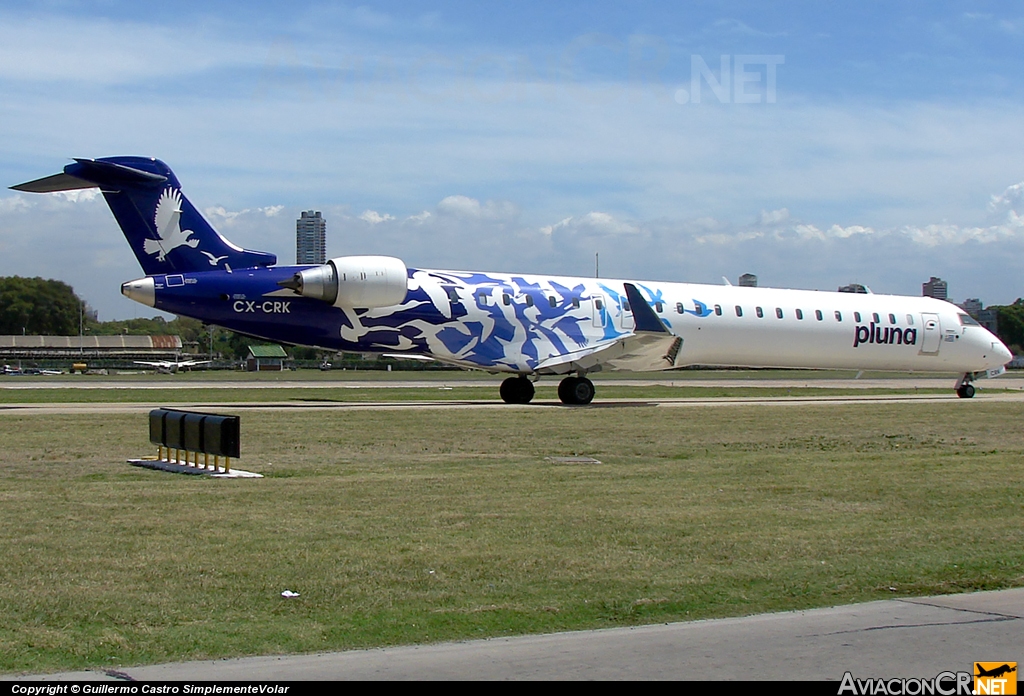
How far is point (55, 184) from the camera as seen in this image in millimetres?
26422

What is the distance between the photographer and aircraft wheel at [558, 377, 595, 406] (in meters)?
30.9

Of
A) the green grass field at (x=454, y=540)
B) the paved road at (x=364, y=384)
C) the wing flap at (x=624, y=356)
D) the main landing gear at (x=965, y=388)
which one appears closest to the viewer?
the green grass field at (x=454, y=540)

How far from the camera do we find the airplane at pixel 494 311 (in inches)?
1106

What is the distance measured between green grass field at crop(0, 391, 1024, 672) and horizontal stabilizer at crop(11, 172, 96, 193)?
9.60 m

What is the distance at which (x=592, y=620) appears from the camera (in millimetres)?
7602

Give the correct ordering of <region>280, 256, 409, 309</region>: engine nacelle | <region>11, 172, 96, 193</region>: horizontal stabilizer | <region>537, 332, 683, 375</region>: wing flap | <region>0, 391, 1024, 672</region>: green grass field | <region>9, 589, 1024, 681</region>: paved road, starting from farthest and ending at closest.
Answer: <region>537, 332, 683, 375</region>: wing flap
<region>280, 256, 409, 309</region>: engine nacelle
<region>11, 172, 96, 193</region>: horizontal stabilizer
<region>0, 391, 1024, 672</region>: green grass field
<region>9, 589, 1024, 681</region>: paved road

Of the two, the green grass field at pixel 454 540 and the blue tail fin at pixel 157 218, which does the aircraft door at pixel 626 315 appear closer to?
the blue tail fin at pixel 157 218

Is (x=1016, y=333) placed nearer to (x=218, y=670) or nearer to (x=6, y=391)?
(x=6, y=391)

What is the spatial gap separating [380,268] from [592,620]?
22381mm

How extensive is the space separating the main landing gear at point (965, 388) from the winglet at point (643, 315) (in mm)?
13420

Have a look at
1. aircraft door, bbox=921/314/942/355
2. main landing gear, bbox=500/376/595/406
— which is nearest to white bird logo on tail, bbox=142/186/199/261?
main landing gear, bbox=500/376/595/406

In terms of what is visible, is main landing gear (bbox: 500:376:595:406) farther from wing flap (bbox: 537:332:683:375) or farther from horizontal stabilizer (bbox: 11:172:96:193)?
horizontal stabilizer (bbox: 11:172:96:193)

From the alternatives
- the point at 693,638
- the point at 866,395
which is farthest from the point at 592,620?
the point at 866,395

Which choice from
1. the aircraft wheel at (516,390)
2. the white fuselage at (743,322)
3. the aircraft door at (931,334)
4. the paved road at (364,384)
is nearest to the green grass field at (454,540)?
the white fuselage at (743,322)
